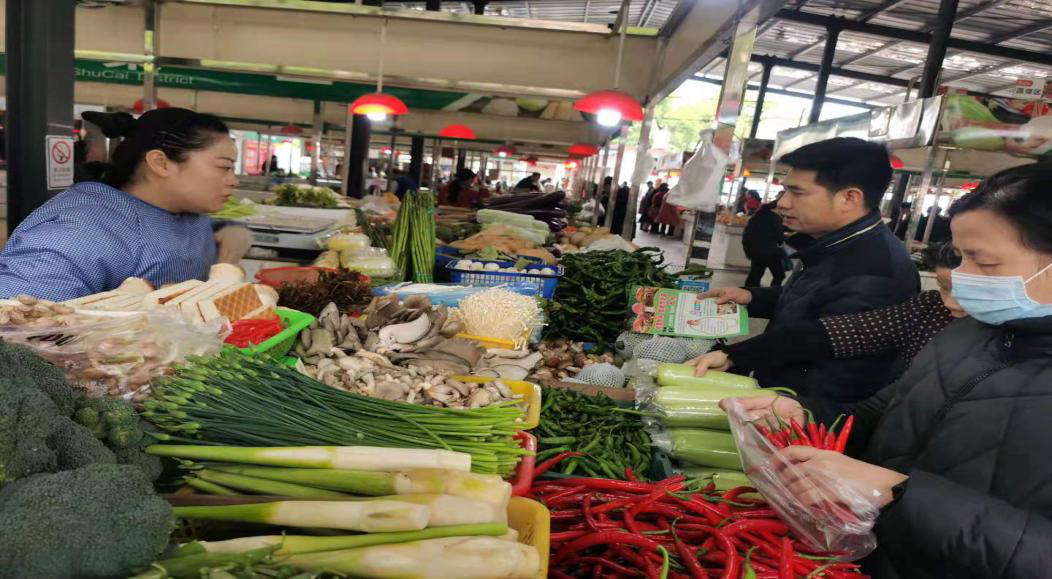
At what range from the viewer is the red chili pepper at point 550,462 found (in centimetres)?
210

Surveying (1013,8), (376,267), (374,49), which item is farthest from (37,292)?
(1013,8)

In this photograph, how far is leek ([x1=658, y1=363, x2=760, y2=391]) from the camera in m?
2.69

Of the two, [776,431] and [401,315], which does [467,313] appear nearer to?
[401,315]

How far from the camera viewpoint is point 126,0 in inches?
Answer: 296

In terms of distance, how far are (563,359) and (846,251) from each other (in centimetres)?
162

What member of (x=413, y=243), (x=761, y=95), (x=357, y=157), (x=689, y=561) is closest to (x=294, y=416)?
(x=689, y=561)

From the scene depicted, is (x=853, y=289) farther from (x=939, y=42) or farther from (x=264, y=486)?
(x=939, y=42)

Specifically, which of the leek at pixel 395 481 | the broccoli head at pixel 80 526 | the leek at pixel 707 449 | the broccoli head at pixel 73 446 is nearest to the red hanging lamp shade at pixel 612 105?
the leek at pixel 707 449

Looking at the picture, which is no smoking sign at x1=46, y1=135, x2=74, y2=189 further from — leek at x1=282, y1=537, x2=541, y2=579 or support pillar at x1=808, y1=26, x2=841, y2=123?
support pillar at x1=808, y1=26, x2=841, y2=123

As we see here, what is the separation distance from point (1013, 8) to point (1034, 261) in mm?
15521

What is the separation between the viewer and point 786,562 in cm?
159

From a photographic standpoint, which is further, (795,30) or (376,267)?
(795,30)

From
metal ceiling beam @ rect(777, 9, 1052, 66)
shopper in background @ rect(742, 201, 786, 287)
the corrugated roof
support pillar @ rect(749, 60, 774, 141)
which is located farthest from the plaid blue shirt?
support pillar @ rect(749, 60, 774, 141)

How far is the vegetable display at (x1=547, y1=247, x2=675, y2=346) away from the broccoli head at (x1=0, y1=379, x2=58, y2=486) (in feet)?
10.8
